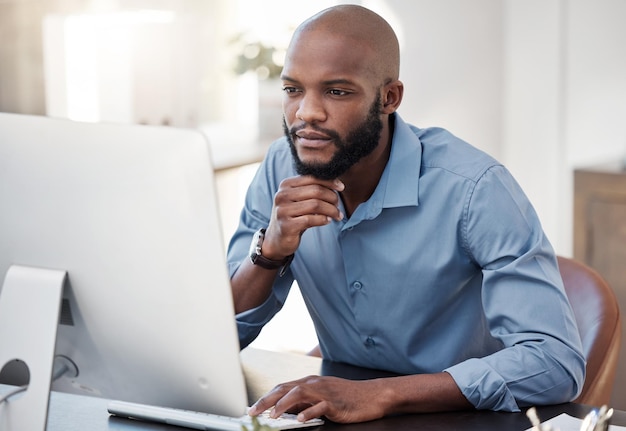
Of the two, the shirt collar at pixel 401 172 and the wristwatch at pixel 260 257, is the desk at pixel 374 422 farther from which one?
the shirt collar at pixel 401 172

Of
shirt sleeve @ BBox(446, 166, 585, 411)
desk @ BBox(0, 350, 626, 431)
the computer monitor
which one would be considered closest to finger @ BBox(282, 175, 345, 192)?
shirt sleeve @ BBox(446, 166, 585, 411)

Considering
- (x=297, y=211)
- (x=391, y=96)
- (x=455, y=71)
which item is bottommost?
(x=297, y=211)

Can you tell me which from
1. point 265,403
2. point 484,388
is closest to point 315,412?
point 265,403

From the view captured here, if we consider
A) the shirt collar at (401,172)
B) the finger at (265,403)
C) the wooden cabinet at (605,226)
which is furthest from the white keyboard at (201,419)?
the wooden cabinet at (605,226)

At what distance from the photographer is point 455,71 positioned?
3891 millimetres

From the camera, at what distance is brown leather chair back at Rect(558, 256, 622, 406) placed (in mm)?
1913

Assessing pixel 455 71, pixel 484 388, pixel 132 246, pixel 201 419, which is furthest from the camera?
pixel 455 71

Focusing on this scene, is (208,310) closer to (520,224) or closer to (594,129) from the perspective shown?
(520,224)

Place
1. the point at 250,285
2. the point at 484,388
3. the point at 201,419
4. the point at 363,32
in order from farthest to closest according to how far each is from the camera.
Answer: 1. the point at 250,285
2. the point at 363,32
3. the point at 484,388
4. the point at 201,419

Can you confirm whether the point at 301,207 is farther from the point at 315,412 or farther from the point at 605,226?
the point at 605,226

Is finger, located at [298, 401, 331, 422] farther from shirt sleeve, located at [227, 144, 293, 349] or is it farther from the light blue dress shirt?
shirt sleeve, located at [227, 144, 293, 349]

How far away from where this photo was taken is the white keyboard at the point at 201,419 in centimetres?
146

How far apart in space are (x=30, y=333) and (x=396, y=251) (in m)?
0.76

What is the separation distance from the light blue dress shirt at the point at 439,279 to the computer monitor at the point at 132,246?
1.74 feet
